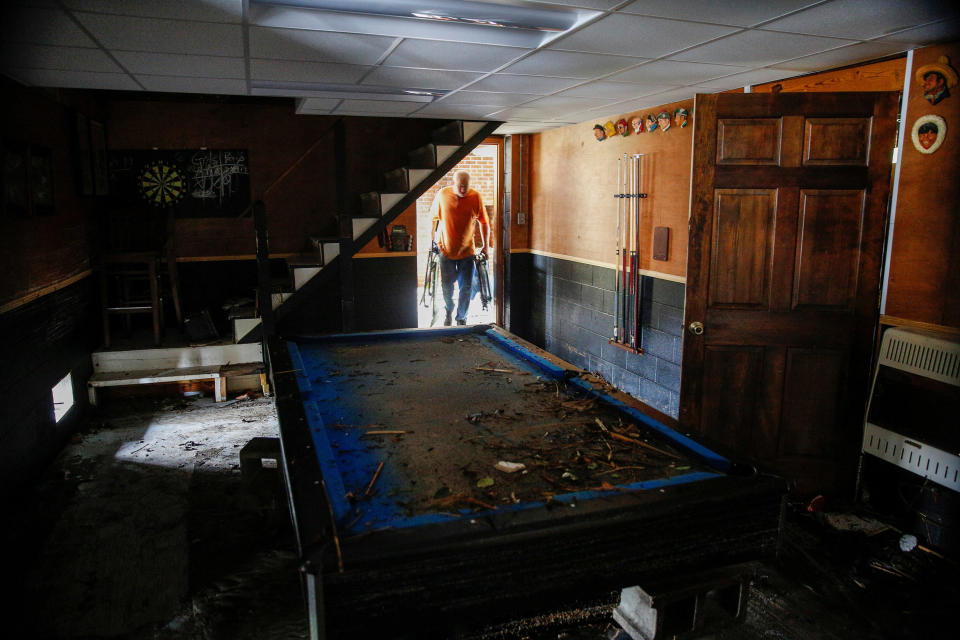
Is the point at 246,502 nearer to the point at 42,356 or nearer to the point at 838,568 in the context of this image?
the point at 42,356

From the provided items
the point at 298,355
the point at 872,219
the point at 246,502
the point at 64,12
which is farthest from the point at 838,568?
the point at 64,12

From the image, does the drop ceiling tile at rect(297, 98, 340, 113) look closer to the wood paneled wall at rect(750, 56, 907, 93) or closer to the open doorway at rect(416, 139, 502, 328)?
the open doorway at rect(416, 139, 502, 328)

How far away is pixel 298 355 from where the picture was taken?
3463 millimetres

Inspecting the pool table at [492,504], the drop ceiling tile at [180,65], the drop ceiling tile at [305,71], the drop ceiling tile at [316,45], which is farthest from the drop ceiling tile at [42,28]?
the pool table at [492,504]

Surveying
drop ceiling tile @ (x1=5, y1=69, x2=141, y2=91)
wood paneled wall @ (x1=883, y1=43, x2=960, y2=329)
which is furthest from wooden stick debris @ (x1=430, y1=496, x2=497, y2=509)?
drop ceiling tile @ (x1=5, y1=69, x2=141, y2=91)

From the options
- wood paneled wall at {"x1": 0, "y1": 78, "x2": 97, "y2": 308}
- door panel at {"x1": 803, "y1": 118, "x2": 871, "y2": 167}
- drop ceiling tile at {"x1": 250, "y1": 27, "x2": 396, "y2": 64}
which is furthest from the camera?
wood paneled wall at {"x1": 0, "y1": 78, "x2": 97, "y2": 308}

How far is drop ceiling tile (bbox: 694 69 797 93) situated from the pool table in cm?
250

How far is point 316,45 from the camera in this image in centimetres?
326

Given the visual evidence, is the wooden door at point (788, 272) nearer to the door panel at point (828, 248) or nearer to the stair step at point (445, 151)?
the door panel at point (828, 248)

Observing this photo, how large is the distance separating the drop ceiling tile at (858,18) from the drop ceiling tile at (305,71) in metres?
2.40

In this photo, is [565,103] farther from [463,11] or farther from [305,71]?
[463,11]

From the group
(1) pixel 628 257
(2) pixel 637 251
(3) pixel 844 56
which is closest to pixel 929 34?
(3) pixel 844 56

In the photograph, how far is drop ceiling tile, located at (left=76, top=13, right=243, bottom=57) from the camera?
281 centimetres

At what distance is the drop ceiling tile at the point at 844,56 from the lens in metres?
3.21
